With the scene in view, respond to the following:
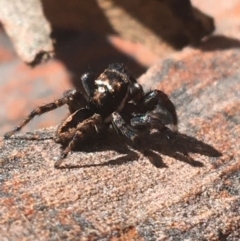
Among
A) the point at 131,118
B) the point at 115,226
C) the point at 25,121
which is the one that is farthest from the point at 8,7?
the point at 115,226

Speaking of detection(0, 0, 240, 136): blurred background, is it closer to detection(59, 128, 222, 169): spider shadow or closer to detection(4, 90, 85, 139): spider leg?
detection(4, 90, 85, 139): spider leg

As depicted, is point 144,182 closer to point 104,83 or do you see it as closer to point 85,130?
point 85,130

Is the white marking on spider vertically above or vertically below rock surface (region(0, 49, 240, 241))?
above

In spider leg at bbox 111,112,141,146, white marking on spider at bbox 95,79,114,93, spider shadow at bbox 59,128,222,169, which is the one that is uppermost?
white marking on spider at bbox 95,79,114,93

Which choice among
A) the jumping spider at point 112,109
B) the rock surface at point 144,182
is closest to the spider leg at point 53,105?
the jumping spider at point 112,109

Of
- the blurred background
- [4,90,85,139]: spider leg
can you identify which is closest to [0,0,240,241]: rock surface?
[4,90,85,139]: spider leg

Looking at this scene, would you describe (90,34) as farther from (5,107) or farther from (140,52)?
(5,107)

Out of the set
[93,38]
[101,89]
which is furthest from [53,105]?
[93,38]
